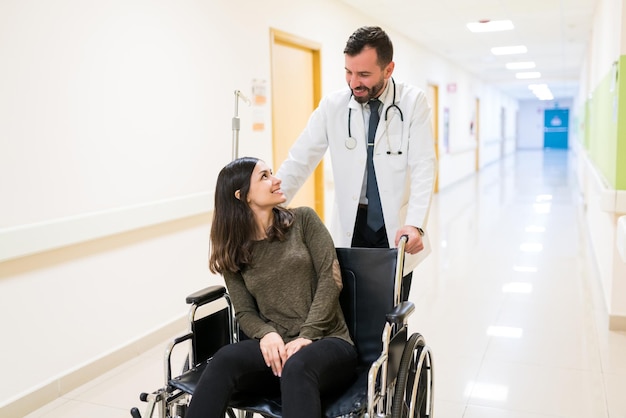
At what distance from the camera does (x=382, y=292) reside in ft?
6.42

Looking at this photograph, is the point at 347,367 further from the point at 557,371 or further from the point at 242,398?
the point at 557,371

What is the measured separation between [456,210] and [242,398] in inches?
292

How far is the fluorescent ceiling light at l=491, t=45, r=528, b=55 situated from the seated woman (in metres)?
9.06

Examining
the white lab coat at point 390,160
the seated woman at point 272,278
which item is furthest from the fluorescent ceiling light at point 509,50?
the seated woman at point 272,278

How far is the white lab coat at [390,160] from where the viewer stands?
7.27 ft

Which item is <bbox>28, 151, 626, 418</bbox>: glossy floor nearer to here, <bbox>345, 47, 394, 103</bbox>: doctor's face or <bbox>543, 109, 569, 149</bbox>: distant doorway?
<bbox>345, 47, 394, 103</bbox>: doctor's face

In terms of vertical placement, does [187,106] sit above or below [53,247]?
above

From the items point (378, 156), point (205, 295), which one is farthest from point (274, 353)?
point (378, 156)

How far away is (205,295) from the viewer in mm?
1972

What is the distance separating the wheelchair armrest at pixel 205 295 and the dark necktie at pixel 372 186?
2.10 ft

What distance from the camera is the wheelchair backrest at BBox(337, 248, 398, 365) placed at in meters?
1.95

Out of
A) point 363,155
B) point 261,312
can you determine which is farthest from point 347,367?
point 363,155

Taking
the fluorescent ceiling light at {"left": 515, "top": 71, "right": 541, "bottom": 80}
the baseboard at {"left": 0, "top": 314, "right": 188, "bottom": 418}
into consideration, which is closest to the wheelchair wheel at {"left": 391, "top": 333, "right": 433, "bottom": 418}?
the baseboard at {"left": 0, "top": 314, "right": 188, "bottom": 418}

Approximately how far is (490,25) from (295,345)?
723 centimetres
